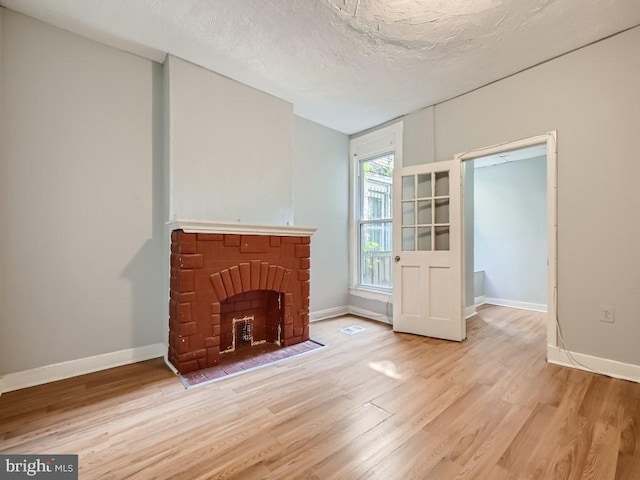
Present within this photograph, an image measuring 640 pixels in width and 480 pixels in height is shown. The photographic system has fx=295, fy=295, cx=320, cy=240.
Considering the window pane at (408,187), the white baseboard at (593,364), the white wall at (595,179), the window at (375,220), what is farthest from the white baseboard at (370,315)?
the white wall at (595,179)

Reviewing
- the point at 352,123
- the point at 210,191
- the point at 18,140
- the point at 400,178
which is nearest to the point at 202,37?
the point at 210,191

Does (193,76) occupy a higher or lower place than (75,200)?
higher

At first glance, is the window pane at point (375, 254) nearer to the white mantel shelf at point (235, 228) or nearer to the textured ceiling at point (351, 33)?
the white mantel shelf at point (235, 228)

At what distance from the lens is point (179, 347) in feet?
7.70

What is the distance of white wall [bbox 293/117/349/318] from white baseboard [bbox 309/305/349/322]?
0.10 feet

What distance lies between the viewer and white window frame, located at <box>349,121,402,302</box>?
12.7 feet

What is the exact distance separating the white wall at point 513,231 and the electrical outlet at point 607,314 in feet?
8.13

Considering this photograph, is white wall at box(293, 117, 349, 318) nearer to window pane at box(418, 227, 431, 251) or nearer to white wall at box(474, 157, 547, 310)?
window pane at box(418, 227, 431, 251)

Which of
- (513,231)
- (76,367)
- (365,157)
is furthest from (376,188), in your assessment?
(76,367)

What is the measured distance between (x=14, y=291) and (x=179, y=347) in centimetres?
119

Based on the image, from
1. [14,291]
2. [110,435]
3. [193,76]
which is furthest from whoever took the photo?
[193,76]

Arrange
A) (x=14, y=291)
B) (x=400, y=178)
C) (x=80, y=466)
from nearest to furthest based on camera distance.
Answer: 1. (x=80, y=466)
2. (x=14, y=291)
3. (x=400, y=178)

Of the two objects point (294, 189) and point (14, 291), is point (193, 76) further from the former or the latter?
point (14, 291)

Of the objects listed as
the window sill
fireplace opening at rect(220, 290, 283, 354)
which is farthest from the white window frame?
fireplace opening at rect(220, 290, 283, 354)
